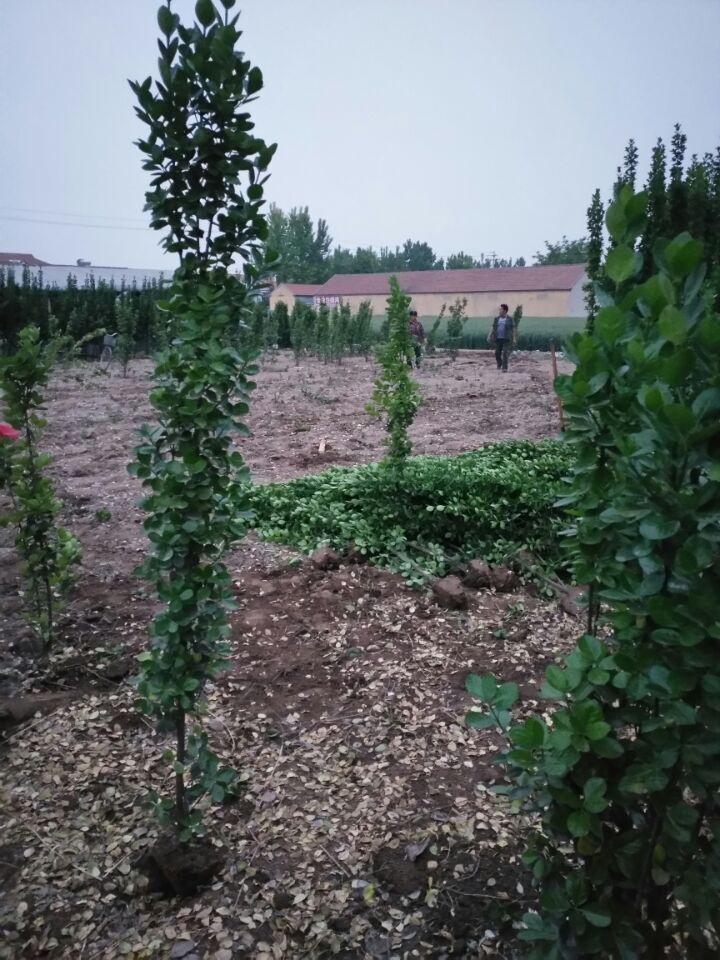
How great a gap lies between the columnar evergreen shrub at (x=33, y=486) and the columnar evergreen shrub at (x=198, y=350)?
1347 mm

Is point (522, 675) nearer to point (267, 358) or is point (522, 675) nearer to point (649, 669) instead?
point (649, 669)

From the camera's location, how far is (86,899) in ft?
7.27

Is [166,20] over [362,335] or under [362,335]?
under

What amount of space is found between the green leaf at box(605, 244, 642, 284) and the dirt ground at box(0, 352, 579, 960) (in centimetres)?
110

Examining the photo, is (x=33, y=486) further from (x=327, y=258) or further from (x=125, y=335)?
(x=327, y=258)

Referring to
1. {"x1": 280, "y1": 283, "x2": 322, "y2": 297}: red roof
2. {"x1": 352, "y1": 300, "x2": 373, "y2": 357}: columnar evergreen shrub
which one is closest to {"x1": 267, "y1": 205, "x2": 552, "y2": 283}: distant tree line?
{"x1": 280, "y1": 283, "x2": 322, "y2": 297}: red roof

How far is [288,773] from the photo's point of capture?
→ 110 inches

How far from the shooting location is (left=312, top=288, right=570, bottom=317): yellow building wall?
3481cm

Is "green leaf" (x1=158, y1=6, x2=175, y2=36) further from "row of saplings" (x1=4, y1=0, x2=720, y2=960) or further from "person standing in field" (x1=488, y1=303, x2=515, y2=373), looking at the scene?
"person standing in field" (x1=488, y1=303, x2=515, y2=373)

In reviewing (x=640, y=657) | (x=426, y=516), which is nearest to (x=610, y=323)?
(x=640, y=657)

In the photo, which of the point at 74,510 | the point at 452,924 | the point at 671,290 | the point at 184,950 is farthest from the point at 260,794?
the point at 74,510

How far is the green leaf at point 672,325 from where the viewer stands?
1.16 meters

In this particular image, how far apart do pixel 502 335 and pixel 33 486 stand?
48.1 ft

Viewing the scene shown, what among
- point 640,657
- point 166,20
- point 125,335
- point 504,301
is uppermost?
point 504,301
